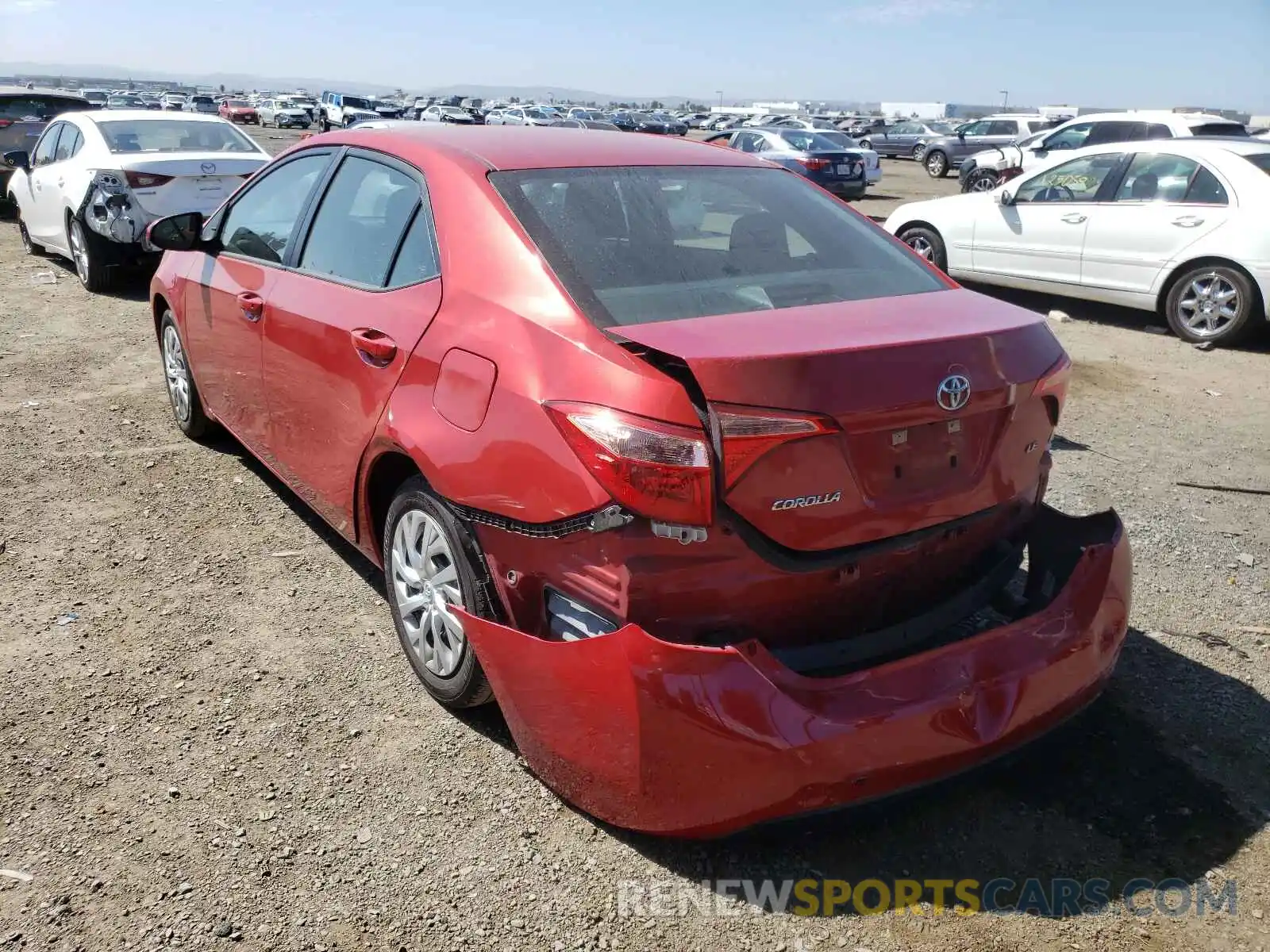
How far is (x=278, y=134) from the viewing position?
46.1m

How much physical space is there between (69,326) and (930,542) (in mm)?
7926

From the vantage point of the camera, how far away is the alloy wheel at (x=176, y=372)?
5270mm

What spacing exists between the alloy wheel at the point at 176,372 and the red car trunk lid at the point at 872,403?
3640mm

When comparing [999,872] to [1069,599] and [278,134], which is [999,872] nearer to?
[1069,599]

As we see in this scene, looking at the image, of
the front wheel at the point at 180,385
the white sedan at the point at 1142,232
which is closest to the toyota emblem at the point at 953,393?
the front wheel at the point at 180,385

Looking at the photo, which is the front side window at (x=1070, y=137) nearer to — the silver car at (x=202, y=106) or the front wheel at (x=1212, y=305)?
the front wheel at (x=1212, y=305)

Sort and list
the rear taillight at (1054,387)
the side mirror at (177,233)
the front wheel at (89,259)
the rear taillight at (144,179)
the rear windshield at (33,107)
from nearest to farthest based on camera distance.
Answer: the rear taillight at (1054,387) → the side mirror at (177,233) → the rear taillight at (144,179) → the front wheel at (89,259) → the rear windshield at (33,107)

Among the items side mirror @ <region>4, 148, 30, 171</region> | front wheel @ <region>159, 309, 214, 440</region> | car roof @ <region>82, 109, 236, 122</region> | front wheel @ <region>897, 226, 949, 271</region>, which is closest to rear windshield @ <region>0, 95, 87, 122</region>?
side mirror @ <region>4, 148, 30, 171</region>

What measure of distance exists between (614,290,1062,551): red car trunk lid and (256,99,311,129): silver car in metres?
56.2

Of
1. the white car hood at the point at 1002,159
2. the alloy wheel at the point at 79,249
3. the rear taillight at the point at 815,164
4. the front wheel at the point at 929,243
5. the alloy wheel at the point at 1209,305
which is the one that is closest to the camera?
the alloy wheel at the point at 1209,305

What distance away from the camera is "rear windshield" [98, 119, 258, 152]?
9.48 m

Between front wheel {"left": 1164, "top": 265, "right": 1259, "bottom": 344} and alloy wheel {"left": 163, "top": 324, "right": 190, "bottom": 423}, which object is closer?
alloy wheel {"left": 163, "top": 324, "right": 190, "bottom": 423}

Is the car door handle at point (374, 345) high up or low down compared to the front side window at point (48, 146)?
down

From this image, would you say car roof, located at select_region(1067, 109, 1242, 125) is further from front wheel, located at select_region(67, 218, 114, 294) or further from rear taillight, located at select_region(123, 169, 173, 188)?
front wheel, located at select_region(67, 218, 114, 294)
